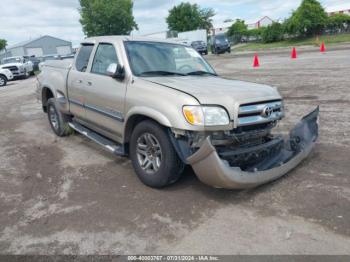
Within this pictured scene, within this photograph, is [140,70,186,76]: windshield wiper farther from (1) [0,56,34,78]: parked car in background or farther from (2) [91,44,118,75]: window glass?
(1) [0,56,34,78]: parked car in background

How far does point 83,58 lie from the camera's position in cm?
607

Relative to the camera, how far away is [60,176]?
5.12 metres

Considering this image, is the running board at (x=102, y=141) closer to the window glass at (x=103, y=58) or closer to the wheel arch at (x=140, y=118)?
the wheel arch at (x=140, y=118)

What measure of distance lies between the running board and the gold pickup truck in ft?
0.05

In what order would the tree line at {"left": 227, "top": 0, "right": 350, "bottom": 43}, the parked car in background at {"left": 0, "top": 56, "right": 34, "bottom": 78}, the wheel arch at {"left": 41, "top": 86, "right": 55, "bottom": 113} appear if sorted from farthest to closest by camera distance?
the tree line at {"left": 227, "top": 0, "right": 350, "bottom": 43}, the parked car in background at {"left": 0, "top": 56, "right": 34, "bottom": 78}, the wheel arch at {"left": 41, "top": 86, "right": 55, "bottom": 113}

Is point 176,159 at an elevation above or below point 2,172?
above

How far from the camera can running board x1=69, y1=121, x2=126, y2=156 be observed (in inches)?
195

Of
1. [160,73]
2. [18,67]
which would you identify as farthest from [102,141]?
[18,67]

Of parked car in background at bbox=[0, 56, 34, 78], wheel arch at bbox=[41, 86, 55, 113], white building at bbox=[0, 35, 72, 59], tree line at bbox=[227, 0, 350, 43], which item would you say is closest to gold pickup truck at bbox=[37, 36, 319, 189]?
wheel arch at bbox=[41, 86, 55, 113]

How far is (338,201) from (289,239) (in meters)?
0.99

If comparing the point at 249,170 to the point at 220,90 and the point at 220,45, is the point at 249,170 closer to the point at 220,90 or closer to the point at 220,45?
the point at 220,90

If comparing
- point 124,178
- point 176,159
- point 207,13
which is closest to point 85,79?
point 124,178

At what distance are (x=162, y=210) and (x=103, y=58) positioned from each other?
2.71 meters

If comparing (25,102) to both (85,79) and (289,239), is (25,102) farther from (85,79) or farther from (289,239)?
(289,239)
